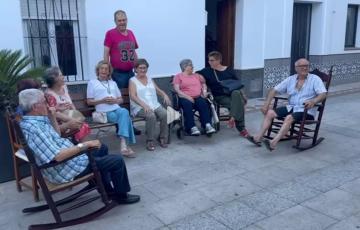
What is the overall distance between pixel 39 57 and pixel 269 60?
4.78m

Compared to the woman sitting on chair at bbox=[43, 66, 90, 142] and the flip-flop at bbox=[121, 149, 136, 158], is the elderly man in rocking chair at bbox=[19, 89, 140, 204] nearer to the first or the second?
the woman sitting on chair at bbox=[43, 66, 90, 142]

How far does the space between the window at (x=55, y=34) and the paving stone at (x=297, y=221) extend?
3.81m

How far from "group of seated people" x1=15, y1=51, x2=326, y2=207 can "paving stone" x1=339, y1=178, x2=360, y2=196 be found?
39.4 inches

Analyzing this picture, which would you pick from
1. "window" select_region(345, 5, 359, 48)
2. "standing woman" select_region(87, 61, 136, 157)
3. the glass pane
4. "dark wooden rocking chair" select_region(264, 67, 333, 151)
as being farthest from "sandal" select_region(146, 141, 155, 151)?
"window" select_region(345, 5, 359, 48)

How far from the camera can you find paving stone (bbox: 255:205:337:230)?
2.96 metres

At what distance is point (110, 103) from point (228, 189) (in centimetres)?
178

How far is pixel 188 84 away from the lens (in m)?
5.27

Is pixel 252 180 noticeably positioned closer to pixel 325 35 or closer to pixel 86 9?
pixel 86 9

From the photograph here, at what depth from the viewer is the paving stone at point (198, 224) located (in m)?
2.95

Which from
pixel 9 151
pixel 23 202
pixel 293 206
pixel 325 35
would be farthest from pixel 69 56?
pixel 325 35

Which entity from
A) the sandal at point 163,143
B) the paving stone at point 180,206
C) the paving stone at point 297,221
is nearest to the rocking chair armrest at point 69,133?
the paving stone at point 180,206

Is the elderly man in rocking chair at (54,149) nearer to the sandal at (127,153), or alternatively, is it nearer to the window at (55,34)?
the sandal at (127,153)

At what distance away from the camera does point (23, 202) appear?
11.2ft

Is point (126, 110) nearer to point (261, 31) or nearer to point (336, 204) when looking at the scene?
point (336, 204)
